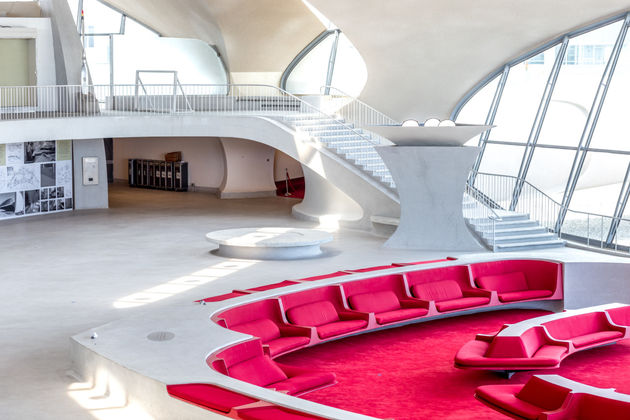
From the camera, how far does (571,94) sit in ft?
84.1

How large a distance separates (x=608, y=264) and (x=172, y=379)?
33.2 feet

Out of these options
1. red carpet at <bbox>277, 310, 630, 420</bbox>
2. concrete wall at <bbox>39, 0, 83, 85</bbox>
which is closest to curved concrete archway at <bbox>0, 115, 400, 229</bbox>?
concrete wall at <bbox>39, 0, 83, 85</bbox>

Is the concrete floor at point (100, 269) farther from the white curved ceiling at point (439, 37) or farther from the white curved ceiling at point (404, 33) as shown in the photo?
the white curved ceiling at point (404, 33)

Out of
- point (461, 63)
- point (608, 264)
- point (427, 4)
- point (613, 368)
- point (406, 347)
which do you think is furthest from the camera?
point (461, 63)

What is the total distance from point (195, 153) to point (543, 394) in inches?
1067

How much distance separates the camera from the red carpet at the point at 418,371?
11.2m

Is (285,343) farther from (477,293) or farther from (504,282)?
(504,282)

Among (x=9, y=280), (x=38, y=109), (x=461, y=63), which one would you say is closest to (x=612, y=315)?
(x=9, y=280)

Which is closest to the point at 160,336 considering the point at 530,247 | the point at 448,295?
the point at 448,295

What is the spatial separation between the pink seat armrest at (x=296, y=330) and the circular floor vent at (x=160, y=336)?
247 cm

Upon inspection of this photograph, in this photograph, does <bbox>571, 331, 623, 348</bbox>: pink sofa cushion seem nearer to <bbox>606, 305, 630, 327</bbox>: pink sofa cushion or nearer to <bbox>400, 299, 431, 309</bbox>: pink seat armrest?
<bbox>606, 305, 630, 327</bbox>: pink sofa cushion

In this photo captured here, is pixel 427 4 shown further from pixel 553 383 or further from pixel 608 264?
pixel 553 383

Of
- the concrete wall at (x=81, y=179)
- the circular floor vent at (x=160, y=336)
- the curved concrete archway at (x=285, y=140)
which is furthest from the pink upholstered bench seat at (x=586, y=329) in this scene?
the concrete wall at (x=81, y=179)

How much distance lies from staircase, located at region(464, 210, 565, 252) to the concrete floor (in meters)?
0.91
